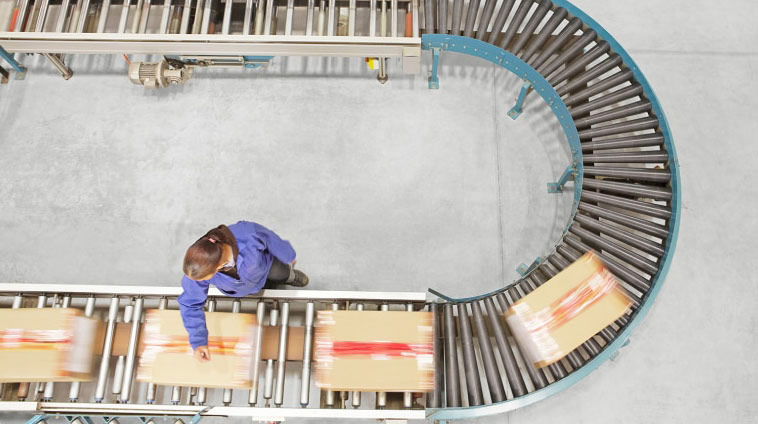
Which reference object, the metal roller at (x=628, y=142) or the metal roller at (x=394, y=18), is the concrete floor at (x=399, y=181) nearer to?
the metal roller at (x=394, y=18)

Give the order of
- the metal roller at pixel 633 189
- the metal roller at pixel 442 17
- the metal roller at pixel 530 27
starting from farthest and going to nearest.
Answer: the metal roller at pixel 442 17
the metal roller at pixel 530 27
the metal roller at pixel 633 189

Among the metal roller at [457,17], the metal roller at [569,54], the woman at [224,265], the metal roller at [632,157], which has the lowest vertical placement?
the woman at [224,265]

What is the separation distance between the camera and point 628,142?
13.4 ft

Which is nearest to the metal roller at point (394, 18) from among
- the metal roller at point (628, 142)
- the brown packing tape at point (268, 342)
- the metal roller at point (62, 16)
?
the metal roller at point (628, 142)

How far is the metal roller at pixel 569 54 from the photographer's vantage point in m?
4.31

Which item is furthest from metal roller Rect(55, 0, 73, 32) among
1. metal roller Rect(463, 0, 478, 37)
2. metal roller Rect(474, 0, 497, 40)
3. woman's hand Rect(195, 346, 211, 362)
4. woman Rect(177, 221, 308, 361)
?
metal roller Rect(474, 0, 497, 40)

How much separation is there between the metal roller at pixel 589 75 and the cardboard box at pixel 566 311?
144 centimetres

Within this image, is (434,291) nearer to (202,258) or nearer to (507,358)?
(507,358)

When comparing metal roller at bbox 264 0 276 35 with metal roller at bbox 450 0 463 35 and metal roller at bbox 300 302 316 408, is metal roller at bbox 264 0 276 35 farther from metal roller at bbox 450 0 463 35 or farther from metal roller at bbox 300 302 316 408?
metal roller at bbox 300 302 316 408

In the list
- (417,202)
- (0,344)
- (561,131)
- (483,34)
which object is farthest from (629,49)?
(0,344)

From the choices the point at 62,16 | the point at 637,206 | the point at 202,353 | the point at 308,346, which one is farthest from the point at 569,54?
the point at 62,16

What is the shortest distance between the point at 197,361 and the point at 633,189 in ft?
11.3

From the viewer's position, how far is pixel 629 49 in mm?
5383

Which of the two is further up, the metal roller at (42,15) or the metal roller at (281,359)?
the metal roller at (42,15)
